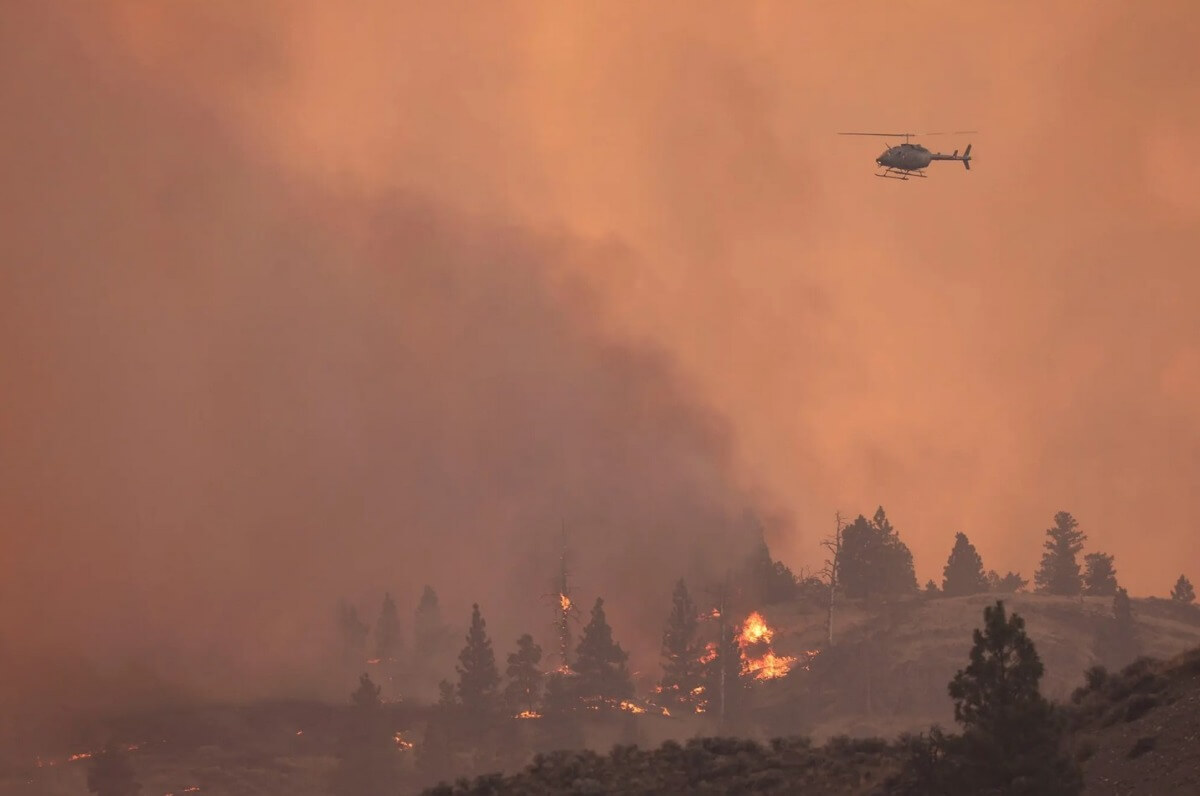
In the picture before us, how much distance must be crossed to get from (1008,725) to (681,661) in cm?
10690

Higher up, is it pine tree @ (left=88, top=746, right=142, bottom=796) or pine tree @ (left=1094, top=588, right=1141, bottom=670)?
pine tree @ (left=1094, top=588, right=1141, bottom=670)

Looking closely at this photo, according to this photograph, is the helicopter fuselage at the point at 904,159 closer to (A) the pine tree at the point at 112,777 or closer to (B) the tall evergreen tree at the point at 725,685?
(B) the tall evergreen tree at the point at 725,685

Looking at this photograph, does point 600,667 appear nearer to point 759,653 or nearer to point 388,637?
point 759,653

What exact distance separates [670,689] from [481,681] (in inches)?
915

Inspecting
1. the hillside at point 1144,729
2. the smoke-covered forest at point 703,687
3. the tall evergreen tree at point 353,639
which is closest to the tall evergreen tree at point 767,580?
the smoke-covered forest at point 703,687

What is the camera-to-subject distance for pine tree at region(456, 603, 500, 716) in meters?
127

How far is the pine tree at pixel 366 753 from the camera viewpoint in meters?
115

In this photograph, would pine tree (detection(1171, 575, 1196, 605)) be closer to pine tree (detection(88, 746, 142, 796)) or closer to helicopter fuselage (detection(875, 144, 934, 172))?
helicopter fuselage (detection(875, 144, 934, 172))

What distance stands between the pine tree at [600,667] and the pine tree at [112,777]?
155 ft

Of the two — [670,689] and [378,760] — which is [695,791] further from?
[670,689]

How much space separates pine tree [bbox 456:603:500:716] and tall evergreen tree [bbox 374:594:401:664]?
46991mm

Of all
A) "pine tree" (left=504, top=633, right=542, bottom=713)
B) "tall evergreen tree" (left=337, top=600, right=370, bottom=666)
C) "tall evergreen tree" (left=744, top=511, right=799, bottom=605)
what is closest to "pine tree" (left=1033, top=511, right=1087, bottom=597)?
"tall evergreen tree" (left=744, top=511, right=799, bottom=605)

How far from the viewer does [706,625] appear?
148750 mm

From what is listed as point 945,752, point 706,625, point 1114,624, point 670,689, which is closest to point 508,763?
point 670,689
